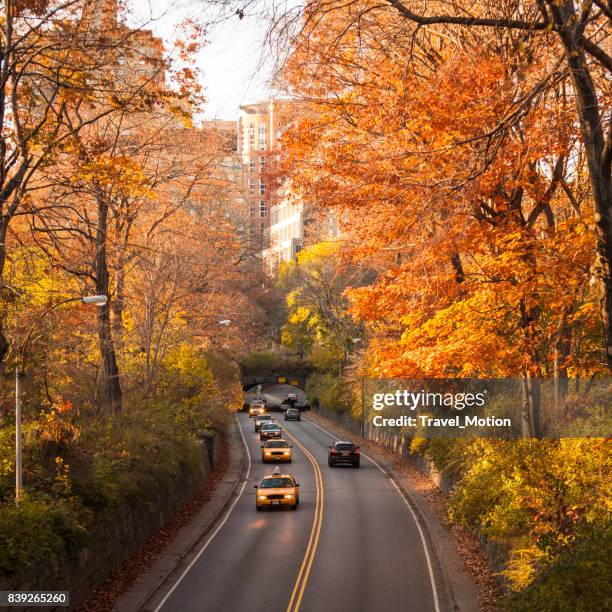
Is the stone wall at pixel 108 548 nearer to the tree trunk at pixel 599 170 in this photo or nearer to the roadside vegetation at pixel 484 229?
the roadside vegetation at pixel 484 229

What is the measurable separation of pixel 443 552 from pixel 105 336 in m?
14.6

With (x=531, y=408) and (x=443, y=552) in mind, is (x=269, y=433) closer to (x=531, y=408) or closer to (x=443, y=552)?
(x=443, y=552)

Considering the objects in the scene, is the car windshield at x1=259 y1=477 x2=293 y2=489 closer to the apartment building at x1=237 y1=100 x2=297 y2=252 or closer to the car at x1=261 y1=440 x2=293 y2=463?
the apartment building at x1=237 y1=100 x2=297 y2=252

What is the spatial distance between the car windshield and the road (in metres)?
1.04

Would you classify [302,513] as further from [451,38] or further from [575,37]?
[575,37]

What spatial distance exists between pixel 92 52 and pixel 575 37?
1089 cm

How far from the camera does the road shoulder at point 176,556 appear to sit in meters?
19.8

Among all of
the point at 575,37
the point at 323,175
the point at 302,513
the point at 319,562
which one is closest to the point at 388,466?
the point at 302,513

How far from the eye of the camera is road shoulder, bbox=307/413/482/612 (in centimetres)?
1952

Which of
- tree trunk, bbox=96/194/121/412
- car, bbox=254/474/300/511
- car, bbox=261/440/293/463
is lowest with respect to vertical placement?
car, bbox=261/440/293/463

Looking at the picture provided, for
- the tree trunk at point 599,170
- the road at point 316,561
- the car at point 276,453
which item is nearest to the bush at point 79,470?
the road at point 316,561

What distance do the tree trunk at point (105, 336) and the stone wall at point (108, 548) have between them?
13.3ft

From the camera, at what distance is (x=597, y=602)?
11180 mm

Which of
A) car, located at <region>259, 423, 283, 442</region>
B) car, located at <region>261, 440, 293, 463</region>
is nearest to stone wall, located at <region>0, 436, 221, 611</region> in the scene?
car, located at <region>261, 440, 293, 463</region>
